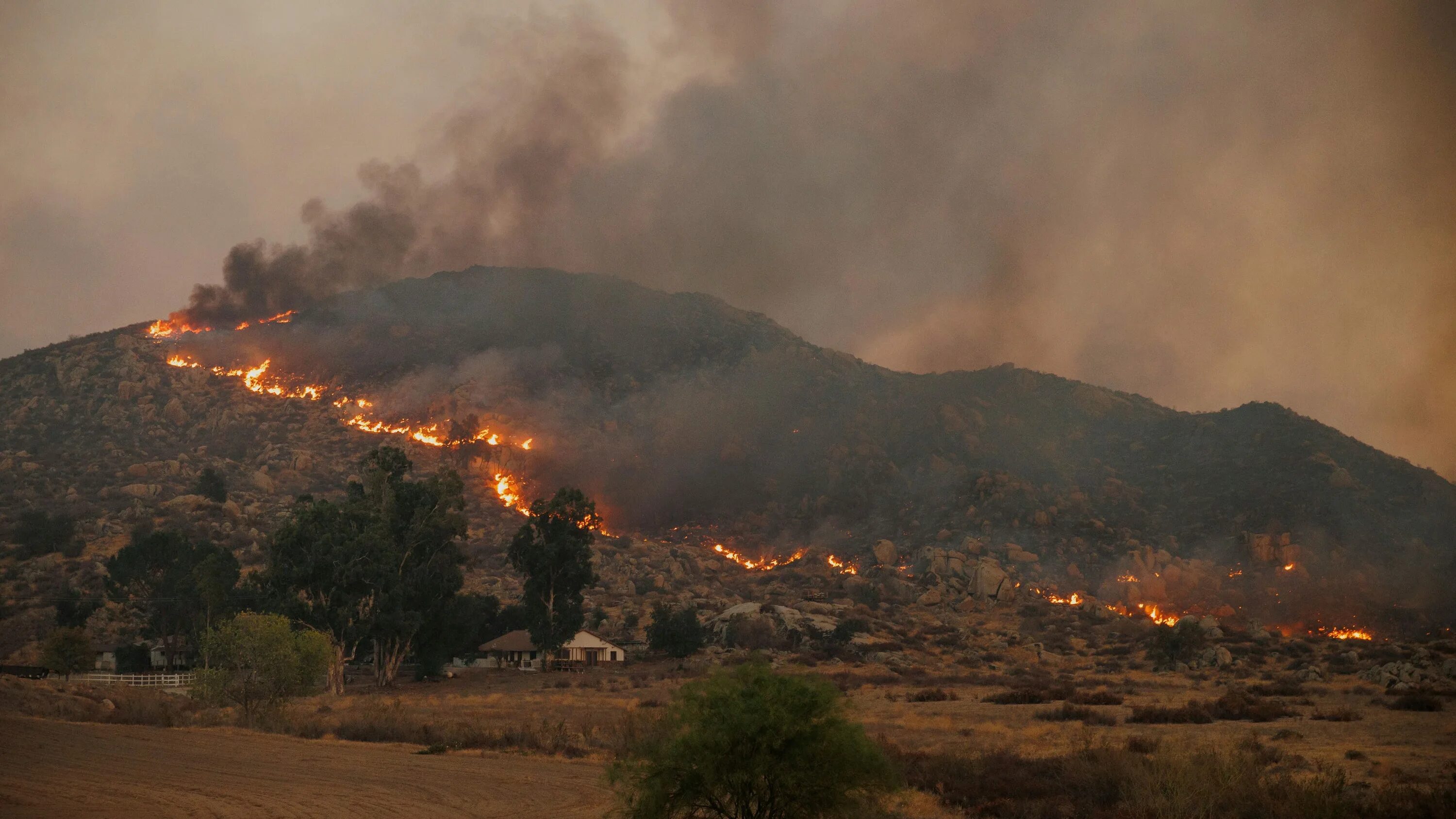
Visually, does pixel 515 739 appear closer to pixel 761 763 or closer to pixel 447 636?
pixel 761 763

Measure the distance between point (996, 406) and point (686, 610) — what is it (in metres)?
108

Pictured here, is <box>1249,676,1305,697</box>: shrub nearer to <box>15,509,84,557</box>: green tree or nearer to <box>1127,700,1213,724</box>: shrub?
<box>1127,700,1213,724</box>: shrub

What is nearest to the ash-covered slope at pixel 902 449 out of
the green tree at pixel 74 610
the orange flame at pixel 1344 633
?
the orange flame at pixel 1344 633

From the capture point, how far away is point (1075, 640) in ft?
273

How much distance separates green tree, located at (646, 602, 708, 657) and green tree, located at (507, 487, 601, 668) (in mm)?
6179

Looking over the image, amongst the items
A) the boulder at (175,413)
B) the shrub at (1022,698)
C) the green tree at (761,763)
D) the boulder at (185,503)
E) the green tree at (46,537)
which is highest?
the boulder at (175,413)

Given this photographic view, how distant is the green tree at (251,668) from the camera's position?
1630 inches

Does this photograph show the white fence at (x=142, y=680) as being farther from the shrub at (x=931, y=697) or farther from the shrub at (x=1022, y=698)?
the shrub at (x=1022, y=698)

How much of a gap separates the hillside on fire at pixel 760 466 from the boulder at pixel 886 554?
1.36ft

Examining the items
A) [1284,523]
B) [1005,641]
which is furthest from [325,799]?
[1284,523]

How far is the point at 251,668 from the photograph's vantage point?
139 ft

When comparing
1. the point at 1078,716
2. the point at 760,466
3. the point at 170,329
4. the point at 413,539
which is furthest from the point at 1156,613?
the point at 170,329

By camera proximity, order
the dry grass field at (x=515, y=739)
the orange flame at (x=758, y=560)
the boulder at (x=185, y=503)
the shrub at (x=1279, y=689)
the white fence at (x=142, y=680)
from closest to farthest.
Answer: the dry grass field at (x=515, y=739), the shrub at (x=1279, y=689), the white fence at (x=142, y=680), the boulder at (x=185, y=503), the orange flame at (x=758, y=560)

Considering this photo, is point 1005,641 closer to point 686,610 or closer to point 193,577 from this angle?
point 686,610
